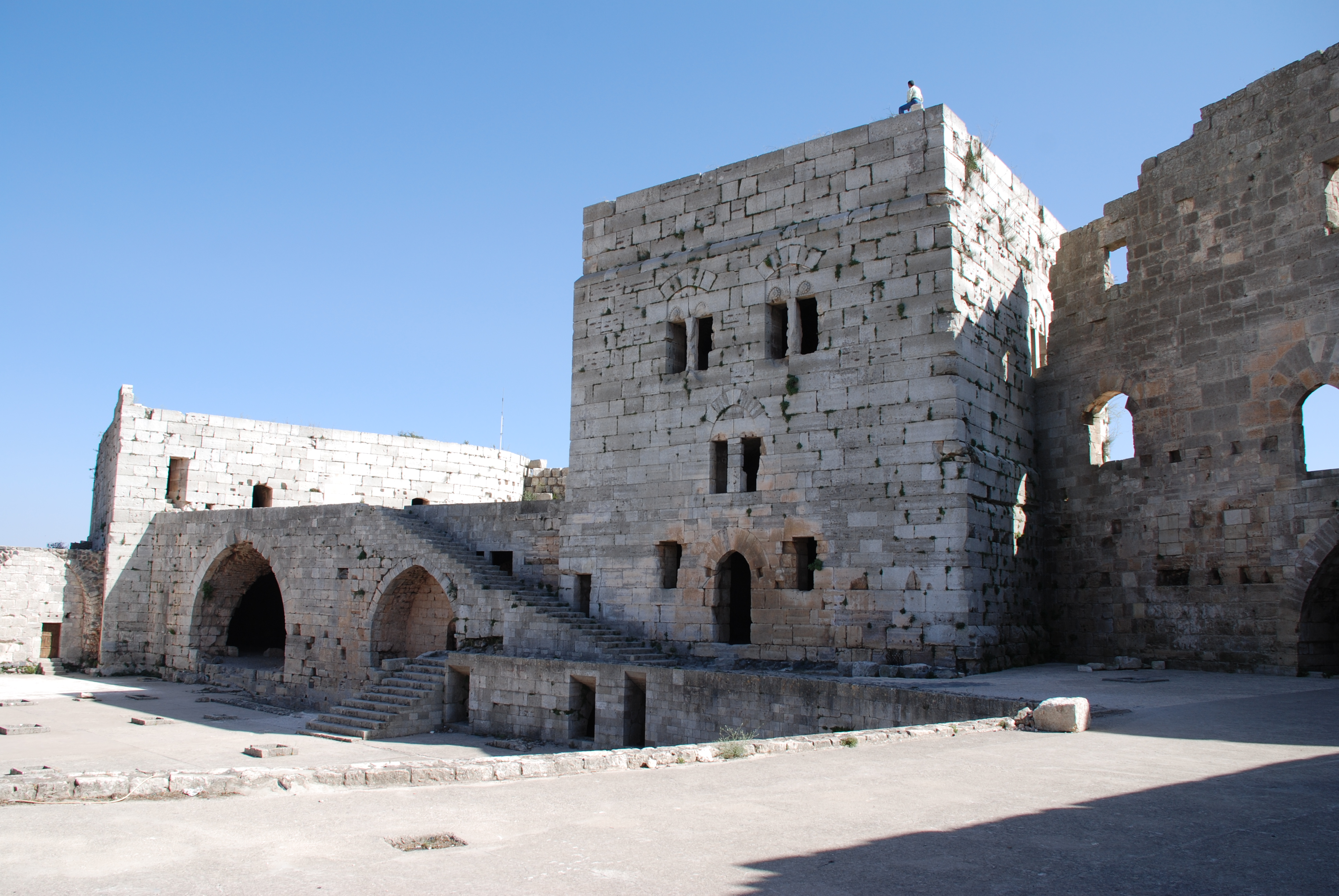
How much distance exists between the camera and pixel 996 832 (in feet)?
16.9

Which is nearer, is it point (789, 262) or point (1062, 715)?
point (1062, 715)

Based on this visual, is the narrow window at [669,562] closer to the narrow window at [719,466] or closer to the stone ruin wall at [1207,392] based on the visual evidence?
the narrow window at [719,466]

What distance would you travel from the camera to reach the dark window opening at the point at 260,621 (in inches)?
1019

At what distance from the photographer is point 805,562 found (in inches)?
603

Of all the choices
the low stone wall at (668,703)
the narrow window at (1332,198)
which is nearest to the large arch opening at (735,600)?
the low stone wall at (668,703)

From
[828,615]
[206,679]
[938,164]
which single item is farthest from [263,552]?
[938,164]

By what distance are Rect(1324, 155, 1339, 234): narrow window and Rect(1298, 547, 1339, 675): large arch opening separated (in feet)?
14.2

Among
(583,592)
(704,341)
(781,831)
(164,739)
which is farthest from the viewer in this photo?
(583,592)

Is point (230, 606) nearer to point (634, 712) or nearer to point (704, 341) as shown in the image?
point (634, 712)

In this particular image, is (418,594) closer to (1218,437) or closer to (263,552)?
(263,552)

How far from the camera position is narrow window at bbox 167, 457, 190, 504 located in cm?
2489

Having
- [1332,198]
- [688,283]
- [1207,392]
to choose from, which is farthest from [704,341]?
[1332,198]

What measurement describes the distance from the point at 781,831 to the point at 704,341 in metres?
12.4

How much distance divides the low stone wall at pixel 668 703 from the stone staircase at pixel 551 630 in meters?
0.53
